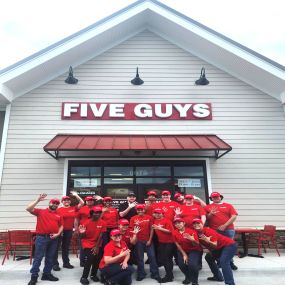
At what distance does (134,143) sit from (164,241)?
3605 millimetres

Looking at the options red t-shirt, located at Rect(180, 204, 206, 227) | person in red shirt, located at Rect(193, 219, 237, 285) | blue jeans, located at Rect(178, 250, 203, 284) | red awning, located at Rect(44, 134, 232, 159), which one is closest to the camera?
person in red shirt, located at Rect(193, 219, 237, 285)

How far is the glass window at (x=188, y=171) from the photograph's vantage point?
9.23 metres

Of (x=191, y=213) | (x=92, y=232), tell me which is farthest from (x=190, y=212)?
(x=92, y=232)

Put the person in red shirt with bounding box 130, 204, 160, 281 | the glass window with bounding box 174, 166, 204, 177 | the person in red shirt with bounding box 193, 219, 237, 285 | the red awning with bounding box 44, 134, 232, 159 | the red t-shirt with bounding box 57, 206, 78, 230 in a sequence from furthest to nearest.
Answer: the glass window with bounding box 174, 166, 204, 177 → the red awning with bounding box 44, 134, 232, 159 → the red t-shirt with bounding box 57, 206, 78, 230 → the person in red shirt with bounding box 130, 204, 160, 281 → the person in red shirt with bounding box 193, 219, 237, 285

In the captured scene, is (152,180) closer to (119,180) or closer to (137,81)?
(119,180)

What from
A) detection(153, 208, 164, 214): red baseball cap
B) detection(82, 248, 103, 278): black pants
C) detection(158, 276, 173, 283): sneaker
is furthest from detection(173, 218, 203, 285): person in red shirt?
detection(82, 248, 103, 278): black pants

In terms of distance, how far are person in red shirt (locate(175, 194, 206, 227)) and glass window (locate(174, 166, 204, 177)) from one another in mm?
3085

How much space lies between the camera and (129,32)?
10.6 m

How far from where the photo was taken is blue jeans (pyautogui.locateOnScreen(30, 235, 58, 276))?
17.3 ft

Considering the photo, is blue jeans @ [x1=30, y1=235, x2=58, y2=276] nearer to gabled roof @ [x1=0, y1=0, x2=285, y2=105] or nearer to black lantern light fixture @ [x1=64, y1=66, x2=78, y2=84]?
gabled roof @ [x1=0, y1=0, x2=285, y2=105]

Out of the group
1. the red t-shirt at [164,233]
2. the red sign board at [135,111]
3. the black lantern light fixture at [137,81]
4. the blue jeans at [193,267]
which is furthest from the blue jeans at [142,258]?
the black lantern light fixture at [137,81]

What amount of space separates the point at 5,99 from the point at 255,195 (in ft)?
29.4

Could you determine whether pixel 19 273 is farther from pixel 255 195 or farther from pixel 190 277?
pixel 255 195

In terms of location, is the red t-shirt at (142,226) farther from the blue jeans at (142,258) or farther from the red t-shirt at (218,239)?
the red t-shirt at (218,239)
